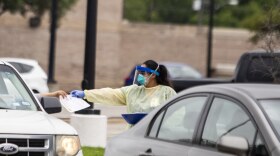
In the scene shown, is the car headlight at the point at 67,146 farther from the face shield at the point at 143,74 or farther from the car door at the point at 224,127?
the car door at the point at 224,127

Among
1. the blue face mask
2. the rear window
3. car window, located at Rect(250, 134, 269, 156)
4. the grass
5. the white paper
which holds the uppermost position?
car window, located at Rect(250, 134, 269, 156)

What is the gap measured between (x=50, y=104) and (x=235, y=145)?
401 cm

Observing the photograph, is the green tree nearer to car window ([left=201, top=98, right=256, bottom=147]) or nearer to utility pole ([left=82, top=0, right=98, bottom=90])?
utility pole ([left=82, top=0, right=98, bottom=90])

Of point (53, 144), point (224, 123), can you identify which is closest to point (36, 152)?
point (53, 144)

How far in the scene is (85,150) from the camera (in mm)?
13961

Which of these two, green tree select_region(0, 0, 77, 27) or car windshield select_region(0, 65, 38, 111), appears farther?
green tree select_region(0, 0, 77, 27)

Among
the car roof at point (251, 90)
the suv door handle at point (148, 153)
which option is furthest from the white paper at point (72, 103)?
the car roof at point (251, 90)

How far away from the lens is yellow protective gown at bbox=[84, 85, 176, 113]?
9.60 m

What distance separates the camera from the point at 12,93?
9.77m

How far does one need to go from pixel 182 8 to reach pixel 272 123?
297 ft

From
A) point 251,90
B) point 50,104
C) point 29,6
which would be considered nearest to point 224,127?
point 251,90

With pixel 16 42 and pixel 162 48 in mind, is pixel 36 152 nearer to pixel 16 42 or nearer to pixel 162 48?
pixel 16 42

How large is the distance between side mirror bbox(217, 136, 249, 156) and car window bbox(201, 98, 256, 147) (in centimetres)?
21

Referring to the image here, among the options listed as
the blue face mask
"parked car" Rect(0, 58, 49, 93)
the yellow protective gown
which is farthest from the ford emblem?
"parked car" Rect(0, 58, 49, 93)
